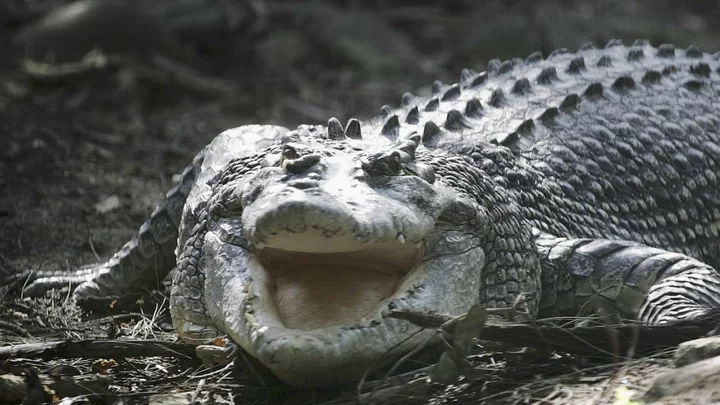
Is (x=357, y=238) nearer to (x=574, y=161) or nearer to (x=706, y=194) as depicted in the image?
(x=574, y=161)

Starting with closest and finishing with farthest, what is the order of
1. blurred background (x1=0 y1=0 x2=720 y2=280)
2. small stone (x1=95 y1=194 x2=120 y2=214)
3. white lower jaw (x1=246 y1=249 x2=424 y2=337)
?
white lower jaw (x1=246 y1=249 x2=424 y2=337) < small stone (x1=95 y1=194 x2=120 y2=214) < blurred background (x1=0 y1=0 x2=720 y2=280)

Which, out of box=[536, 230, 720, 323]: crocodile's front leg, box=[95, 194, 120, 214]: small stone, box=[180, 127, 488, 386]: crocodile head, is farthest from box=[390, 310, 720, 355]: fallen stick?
box=[95, 194, 120, 214]: small stone

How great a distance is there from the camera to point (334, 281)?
10.3 feet

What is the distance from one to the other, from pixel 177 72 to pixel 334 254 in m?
7.43

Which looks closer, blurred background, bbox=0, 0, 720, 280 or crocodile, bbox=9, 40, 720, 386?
crocodile, bbox=9, 40, 720, 386

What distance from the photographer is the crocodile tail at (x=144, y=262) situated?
→ 4.64m

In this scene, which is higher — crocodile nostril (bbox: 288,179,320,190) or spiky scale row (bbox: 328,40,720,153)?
spiky scale row (bbox: 328,40,720,153)

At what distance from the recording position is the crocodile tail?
15.2 ft

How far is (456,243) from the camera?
3.41 m

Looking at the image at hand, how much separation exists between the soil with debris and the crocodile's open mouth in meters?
0.26

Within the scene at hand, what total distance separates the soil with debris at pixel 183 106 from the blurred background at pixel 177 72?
0.07 ft

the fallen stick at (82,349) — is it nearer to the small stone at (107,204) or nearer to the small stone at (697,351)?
the small stone at (697,351)

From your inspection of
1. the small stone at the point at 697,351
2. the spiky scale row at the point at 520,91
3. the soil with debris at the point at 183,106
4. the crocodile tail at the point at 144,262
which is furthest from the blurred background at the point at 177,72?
the small stone at the point at 697,351

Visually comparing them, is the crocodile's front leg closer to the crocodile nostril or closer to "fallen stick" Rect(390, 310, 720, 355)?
"fallen stick" Rect(390, 310, 720, 355)
